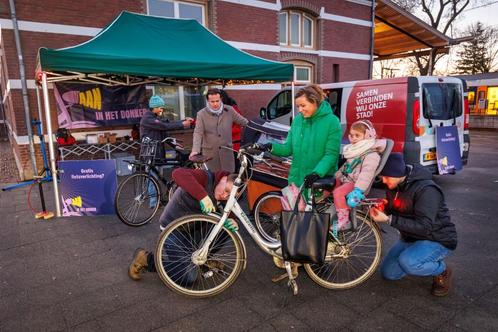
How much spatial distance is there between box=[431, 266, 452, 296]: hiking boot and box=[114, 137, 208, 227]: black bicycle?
2.93m

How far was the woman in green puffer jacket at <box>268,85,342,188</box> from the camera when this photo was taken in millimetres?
3148

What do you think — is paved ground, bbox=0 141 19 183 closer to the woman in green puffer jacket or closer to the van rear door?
the woman in green puffer jacket

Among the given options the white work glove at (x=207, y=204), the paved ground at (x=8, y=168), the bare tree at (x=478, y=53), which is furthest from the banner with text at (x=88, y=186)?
the bare tree at (x=478, y=53)

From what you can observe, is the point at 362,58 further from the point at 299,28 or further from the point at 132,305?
the point at 132,305

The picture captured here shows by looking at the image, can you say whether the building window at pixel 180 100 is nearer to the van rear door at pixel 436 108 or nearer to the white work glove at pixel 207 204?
the van rear door at pixel 436 108

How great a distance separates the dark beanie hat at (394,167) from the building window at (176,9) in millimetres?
8951

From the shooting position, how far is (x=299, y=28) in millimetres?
13344

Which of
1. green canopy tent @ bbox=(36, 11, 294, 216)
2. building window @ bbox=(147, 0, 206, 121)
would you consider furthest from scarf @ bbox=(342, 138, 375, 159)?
building window @ bbox=(147, 0, 206, 121)

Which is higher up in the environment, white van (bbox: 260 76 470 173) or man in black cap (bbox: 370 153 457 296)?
white van (bbox: 260 76 470 173)

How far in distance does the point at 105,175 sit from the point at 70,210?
0.80 m

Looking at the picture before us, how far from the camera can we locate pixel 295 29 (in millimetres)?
13305

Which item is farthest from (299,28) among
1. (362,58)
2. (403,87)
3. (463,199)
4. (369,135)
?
(369,135)

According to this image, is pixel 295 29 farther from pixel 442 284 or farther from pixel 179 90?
pixel 442 284

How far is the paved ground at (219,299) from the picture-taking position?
8.87ft
